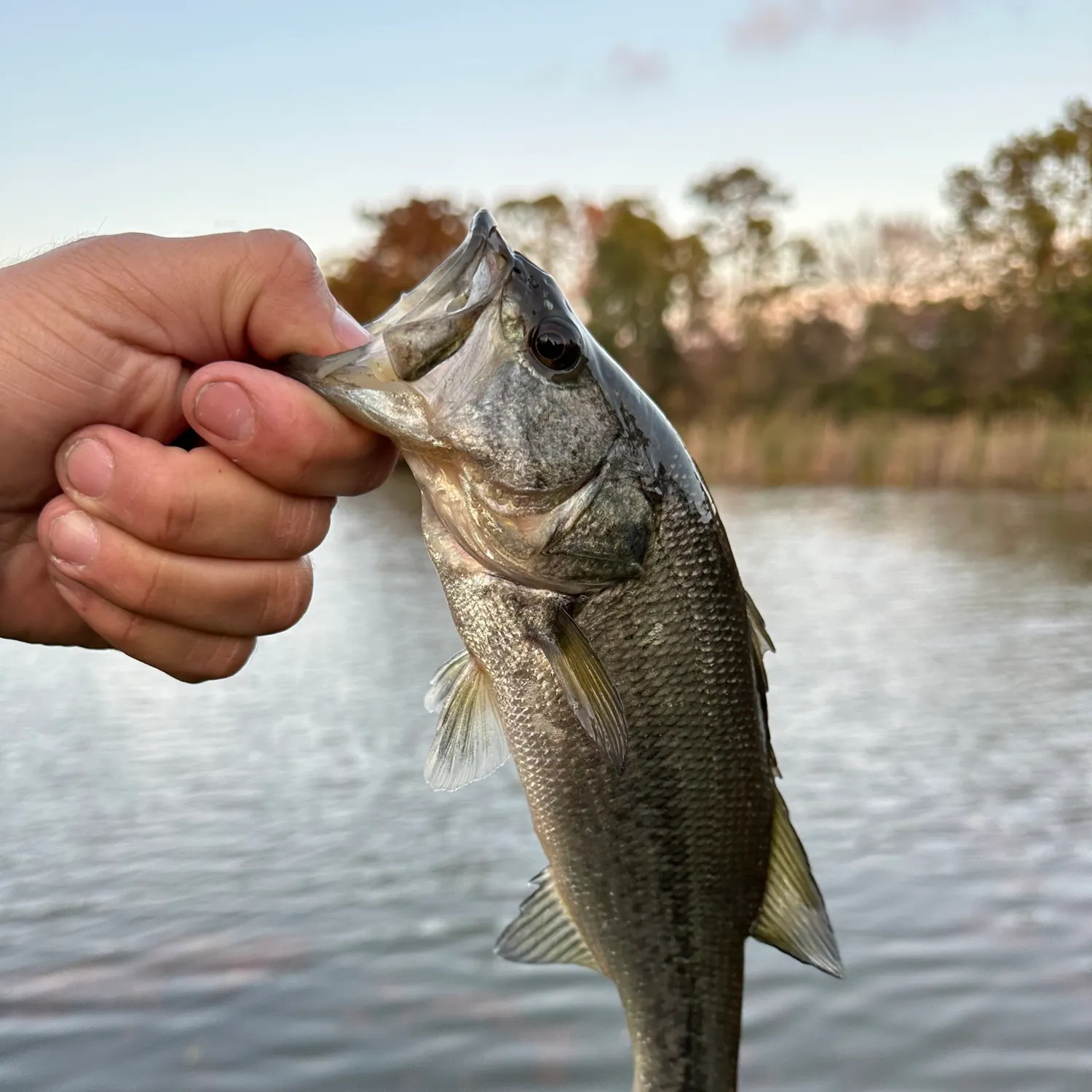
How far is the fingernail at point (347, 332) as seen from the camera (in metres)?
2.49

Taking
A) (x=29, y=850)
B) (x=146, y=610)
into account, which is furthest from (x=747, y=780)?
(x=29, y=850)

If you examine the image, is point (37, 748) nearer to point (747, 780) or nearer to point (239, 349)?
point (239, 349)

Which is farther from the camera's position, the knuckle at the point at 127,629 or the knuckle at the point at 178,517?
the knuckle at the point at 127,629

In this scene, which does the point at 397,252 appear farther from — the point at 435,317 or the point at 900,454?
the point at 435,317

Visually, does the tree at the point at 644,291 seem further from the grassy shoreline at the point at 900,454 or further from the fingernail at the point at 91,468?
the fingernail at the point at 91,468

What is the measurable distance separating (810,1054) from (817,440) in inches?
918

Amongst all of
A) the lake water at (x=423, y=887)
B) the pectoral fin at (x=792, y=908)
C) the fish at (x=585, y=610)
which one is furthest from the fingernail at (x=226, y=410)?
the lake water at (x=423, y=887)

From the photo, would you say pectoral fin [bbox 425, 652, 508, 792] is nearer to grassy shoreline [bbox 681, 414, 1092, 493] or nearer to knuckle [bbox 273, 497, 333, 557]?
Answer: knuckle [bbox 273, 497, 333, 557]

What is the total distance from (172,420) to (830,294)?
45483 mm

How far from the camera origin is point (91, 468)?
2488mm

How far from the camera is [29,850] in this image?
5.80 meters

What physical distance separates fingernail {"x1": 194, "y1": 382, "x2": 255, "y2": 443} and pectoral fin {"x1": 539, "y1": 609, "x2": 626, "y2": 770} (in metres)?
0.68

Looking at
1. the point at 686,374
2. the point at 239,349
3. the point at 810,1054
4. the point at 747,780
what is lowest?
the point at 810,1054

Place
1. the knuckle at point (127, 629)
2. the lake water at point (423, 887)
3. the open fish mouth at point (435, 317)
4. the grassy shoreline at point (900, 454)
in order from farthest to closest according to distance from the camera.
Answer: the grassy shoreline at point (900, 454)
the lake water at point (423, 887)
the knuckle at point (127, 629)
the open fish mouth at point (435, 317)
